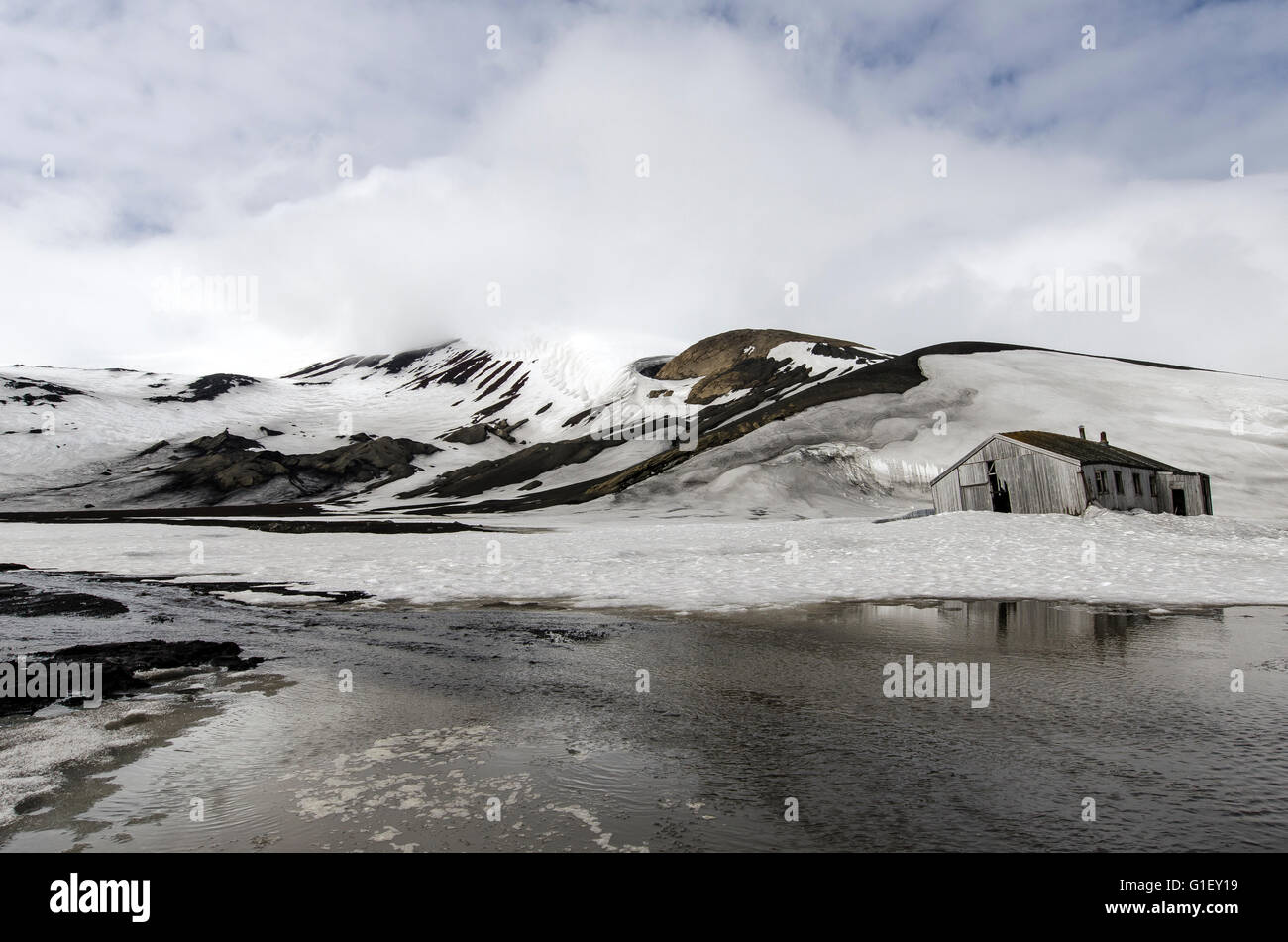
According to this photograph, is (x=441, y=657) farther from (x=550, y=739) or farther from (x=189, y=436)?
(x=189, y=436)

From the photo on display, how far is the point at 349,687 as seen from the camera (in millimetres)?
10656

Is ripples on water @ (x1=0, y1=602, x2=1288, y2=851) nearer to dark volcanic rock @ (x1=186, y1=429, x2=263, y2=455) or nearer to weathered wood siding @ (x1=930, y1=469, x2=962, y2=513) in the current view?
weathered wood siding @ (x1=930, y1=469, x2=962, y2=513)

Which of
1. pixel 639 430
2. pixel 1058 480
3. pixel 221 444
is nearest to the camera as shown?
pixel 1058 480

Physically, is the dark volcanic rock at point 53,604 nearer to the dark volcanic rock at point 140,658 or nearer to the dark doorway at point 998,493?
the dark volcanic rock at point 140,658

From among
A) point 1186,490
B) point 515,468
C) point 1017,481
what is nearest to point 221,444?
point 515,468

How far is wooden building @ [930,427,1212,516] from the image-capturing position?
37906 millimetres

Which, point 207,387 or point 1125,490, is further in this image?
point 207,387

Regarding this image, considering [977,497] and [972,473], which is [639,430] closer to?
[972,473]

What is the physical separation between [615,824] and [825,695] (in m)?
4.87

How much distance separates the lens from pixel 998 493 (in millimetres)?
41406

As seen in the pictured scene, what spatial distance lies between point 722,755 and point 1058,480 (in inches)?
1466

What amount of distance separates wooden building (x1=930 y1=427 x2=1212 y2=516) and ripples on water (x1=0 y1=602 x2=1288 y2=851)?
26688mm

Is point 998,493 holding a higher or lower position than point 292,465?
lower

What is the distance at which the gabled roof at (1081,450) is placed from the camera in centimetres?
3859
